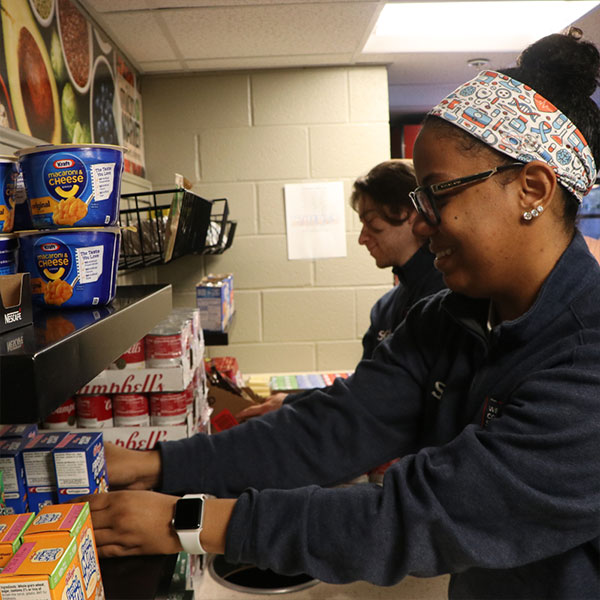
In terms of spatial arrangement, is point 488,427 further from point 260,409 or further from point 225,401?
point 225,401

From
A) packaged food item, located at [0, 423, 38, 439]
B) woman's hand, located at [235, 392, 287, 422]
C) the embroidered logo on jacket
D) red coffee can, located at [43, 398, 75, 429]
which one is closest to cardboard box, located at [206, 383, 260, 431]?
woman's hand, located at [235, 392, 287, 422]

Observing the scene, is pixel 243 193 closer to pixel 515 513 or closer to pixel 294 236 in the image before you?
pixel 294 236

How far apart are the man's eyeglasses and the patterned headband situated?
36mm

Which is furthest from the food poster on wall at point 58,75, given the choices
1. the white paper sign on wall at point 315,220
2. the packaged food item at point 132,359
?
the white paper sign on wall at point 315,220

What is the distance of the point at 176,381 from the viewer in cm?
144

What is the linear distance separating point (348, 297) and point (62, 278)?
2.15m

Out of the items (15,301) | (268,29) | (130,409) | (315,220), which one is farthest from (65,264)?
(315,220)

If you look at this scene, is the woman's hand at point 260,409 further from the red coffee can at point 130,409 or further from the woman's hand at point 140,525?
the woman's hand at point 140,525

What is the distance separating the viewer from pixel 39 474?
936mm

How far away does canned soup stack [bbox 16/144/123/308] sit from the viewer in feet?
2.59

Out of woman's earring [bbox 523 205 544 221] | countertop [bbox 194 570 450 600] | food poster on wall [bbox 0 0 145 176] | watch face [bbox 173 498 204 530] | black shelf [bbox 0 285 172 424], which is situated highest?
food poster on wall [bbox 0 0 145 176]

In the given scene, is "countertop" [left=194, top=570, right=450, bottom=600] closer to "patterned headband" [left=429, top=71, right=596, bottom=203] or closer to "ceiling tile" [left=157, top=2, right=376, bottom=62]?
"patterned headband" [left=429, top=71, right=596, bottom=203]

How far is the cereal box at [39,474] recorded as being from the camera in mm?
932

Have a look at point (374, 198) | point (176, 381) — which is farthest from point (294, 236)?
point (176, 381)
